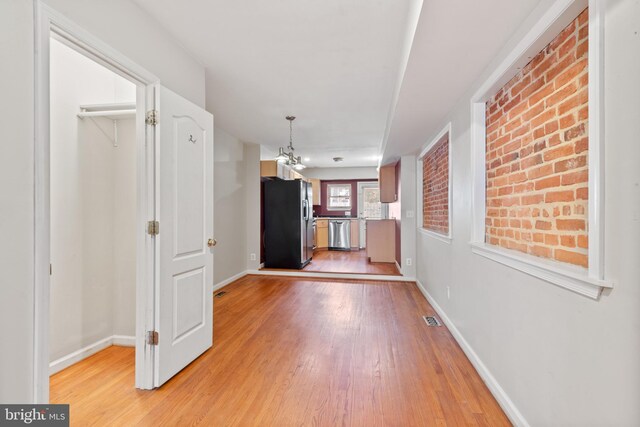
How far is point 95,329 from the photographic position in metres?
2.27

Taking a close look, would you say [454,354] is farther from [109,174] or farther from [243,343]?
[109,174]

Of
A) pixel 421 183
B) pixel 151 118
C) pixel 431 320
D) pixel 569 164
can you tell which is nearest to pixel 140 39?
pixel 151 118

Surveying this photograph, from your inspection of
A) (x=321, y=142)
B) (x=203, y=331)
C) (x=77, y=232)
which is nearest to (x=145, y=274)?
(x=203, y=331)

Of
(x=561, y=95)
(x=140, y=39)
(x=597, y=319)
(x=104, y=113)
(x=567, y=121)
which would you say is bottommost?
(x=597, y=319)

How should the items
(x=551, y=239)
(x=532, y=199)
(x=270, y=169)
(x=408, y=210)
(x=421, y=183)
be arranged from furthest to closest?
(x=270, y=169) < (x=408, y=210) < (x=421, y=183) < (x=532, y=199) < (x=551, y=239)

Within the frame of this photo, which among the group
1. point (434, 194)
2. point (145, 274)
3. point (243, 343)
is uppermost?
point (434, 194)

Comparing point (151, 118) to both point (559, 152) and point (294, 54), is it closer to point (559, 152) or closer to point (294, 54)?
point (294, 54)

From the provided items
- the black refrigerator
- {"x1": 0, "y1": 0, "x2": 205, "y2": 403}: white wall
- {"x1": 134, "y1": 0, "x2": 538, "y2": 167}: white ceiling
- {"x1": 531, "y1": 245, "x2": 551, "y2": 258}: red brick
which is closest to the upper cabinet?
the black refrigerator

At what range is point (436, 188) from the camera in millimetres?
3533

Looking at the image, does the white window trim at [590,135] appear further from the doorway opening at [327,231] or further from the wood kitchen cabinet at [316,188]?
the wood kitchen cabinet at [316,188]

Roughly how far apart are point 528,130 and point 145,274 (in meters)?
2.48

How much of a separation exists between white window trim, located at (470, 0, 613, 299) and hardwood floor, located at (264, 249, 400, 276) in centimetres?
334

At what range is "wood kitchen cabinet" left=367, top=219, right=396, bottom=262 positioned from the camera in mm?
6043

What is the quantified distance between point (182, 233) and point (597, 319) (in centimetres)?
224
